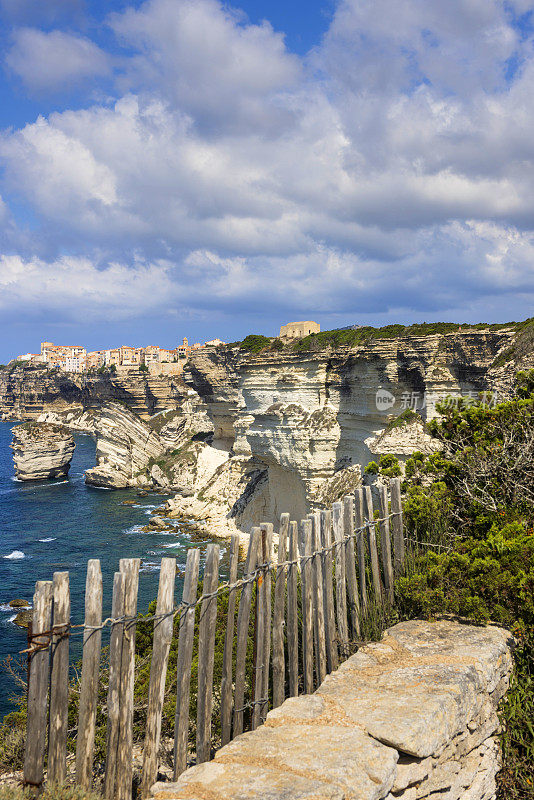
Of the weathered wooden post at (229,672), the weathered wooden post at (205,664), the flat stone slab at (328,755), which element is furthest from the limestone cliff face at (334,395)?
the flat stone slab at (328,755)

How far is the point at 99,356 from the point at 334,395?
150 meters

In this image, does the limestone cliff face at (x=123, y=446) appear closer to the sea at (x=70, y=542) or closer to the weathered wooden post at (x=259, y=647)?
the sea at (x=70, y=542)

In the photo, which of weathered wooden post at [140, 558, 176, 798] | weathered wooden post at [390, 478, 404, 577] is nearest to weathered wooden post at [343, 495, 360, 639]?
weathered wooden post at [390, 478, 404, 577]

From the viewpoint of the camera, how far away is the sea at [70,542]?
2436 cm

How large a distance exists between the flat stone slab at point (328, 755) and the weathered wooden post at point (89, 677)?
975 mm

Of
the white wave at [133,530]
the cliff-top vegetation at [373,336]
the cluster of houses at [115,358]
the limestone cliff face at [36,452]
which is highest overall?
the cluster of houses at [115,358]

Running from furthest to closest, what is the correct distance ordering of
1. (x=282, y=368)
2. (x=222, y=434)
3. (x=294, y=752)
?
(x=222, y=434) → (x=282, y=368) → (x=294, y=752)

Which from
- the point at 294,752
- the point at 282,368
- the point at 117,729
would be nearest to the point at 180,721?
the point at 117,729

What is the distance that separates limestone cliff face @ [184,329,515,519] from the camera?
93.6 feet

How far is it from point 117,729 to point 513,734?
3.99m

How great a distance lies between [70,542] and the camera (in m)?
40.0

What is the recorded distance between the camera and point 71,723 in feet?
23.0

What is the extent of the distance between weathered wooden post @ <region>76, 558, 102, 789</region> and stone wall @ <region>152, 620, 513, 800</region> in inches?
24.0

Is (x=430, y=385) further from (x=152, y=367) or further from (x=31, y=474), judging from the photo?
(x=152, y=367)
